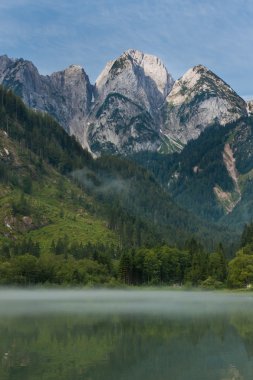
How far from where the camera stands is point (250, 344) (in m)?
66.4

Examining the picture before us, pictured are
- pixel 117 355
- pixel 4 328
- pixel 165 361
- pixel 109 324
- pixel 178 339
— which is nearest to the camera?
pixel 165 361

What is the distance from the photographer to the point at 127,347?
6525 cm

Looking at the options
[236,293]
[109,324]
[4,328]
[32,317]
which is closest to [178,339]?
[109,324]

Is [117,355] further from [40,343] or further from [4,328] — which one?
[4,328]

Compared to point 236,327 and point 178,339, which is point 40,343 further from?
point 236,327

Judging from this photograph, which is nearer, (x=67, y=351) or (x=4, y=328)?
(x=67, y=351)

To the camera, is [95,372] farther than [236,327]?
No

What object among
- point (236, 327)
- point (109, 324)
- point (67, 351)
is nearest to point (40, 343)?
point (67, 351)

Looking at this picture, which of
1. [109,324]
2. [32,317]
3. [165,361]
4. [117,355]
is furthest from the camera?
[32,317]

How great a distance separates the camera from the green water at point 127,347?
49.3 metres

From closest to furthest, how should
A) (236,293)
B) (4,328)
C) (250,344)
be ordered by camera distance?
(250,344) → (4,328) → (236,293)

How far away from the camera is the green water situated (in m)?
49.3

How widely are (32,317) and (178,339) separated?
A: 39353mm

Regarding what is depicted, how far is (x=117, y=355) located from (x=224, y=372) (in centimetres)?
1395
